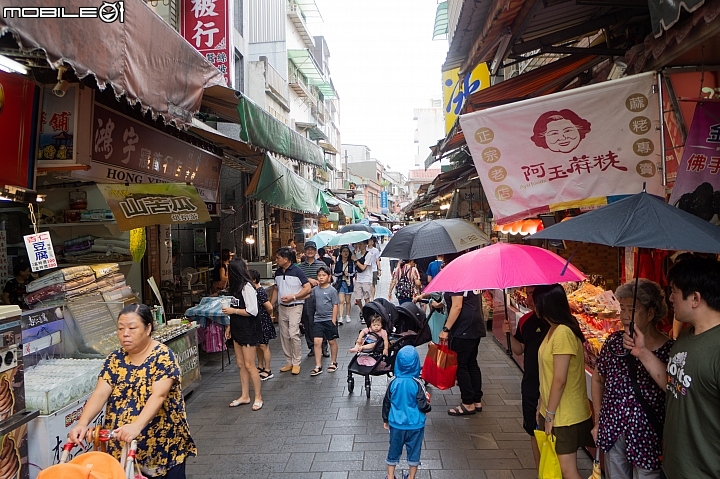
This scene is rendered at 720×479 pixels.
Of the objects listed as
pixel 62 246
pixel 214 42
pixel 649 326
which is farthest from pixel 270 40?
pixel 649 326

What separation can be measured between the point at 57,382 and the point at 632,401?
4585 mm

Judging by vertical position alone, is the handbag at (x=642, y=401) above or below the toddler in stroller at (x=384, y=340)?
above

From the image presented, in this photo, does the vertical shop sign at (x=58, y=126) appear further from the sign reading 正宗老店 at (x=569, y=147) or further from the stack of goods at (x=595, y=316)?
the stack of goods at (x=595, y=316)

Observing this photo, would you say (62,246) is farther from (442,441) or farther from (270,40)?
(270,40)

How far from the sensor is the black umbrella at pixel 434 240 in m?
5.93

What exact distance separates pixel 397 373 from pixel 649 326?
2002 mm

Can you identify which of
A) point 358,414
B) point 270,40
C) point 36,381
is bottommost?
point 358,414

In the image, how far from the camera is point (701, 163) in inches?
111

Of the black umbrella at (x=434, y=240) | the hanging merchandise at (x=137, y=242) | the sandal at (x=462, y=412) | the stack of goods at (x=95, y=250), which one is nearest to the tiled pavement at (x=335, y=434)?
the sandal at (x=462, y=412)

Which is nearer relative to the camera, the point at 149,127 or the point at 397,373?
the point at 397,373

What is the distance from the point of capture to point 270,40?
25.1 meters

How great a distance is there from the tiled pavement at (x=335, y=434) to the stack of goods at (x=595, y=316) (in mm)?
1121

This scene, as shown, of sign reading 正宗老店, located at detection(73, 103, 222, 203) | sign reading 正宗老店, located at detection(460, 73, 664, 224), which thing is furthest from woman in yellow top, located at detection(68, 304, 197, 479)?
sign reading 正宗老店, located at detection(460, 73, 664, 224)

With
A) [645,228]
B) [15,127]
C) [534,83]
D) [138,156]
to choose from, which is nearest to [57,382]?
[15,127]
